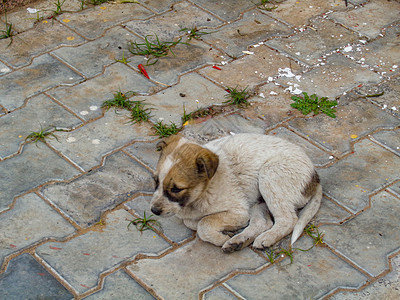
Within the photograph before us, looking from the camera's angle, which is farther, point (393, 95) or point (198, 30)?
point (198, 30)

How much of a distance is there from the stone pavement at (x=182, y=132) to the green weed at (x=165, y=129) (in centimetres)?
8

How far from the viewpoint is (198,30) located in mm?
6855

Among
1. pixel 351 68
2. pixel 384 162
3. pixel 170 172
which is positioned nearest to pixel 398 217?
pixel 384 162

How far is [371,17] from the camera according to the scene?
7.23 metres

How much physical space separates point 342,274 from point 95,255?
1676 mm

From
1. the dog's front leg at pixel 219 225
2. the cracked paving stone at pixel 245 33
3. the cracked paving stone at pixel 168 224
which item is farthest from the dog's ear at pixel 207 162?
the cracked paving stone at pixel 245 33

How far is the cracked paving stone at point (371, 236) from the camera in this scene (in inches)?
166

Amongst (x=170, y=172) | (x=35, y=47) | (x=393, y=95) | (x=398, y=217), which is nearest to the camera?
(x=170, y=172)

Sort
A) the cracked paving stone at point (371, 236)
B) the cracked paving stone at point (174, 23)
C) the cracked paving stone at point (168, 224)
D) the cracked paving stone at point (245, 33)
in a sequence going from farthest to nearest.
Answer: the cracked paving stone at point (174, 23) → the cracked paving stone at point (245, 33) → the cracked paving stone at point (168, 224) → the cracked paving stone at point (371, 236)

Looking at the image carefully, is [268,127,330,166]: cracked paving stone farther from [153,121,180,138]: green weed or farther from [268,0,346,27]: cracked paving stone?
[268,0,346,27]: cracked paving stone

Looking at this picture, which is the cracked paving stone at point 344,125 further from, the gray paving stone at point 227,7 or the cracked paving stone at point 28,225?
the cracked paving stone at point 28,225

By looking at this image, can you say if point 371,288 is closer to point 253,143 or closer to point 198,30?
point 253,143

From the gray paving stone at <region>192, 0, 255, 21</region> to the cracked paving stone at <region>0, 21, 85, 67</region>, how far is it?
162cm

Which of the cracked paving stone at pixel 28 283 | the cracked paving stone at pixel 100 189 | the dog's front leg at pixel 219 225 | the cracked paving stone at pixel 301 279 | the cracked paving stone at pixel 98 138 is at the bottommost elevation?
the cracked paving stone at pixel 98 138
